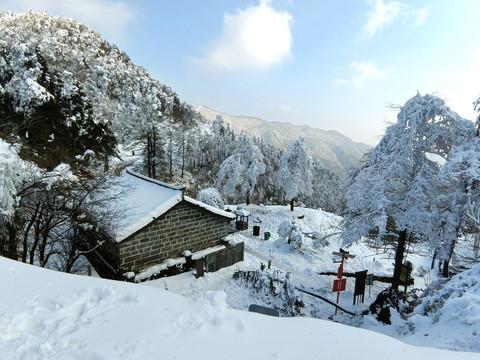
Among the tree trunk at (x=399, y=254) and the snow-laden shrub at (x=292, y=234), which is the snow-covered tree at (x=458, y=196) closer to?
the tree trunk at (x=399, y=254)

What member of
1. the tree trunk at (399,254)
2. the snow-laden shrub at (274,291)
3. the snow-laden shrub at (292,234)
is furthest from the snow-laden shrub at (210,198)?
the tree trunk at (399,254)

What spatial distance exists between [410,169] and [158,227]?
11.4 metres

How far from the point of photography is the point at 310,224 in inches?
988

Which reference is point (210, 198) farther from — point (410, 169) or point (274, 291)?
point (410, 169)

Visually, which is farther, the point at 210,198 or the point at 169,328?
the point at 210,198

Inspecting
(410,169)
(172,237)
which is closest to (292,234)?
(172,237)

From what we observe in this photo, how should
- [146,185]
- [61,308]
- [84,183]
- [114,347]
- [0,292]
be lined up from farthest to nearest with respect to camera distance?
1. [146,185]
2. [84,183]
3. [0,292]
4. [61,308]
5. [114,347]

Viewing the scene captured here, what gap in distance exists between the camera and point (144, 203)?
1143cm

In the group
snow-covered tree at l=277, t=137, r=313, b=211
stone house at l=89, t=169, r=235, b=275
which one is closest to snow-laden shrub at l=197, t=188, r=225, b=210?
stone house at l=89, t=169, r=235, b=275

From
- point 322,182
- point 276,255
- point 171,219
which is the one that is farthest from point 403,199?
point 322,182

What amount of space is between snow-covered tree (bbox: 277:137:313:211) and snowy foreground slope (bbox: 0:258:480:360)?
23.3m

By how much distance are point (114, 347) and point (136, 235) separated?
775cm

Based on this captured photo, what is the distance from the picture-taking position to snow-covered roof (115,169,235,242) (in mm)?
9825

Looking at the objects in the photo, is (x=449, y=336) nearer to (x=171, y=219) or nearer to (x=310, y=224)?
(x=171, y=219)
